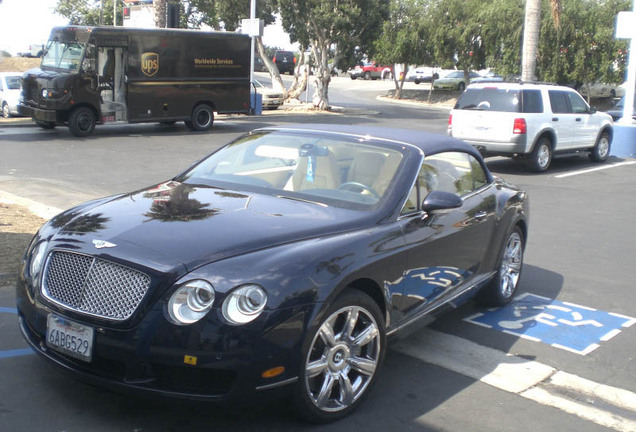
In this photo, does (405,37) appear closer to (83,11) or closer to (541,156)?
(541,156)

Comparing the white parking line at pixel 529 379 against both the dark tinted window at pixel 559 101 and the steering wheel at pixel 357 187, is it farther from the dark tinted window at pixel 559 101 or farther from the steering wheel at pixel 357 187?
the dark tinted window at pixel 559 101

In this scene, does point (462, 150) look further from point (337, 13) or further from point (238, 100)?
point (337, 13)

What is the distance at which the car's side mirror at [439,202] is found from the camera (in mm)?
4754

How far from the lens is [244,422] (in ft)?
12.8

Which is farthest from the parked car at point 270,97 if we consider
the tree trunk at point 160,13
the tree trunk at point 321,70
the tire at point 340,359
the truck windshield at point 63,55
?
the tire at point 340,359

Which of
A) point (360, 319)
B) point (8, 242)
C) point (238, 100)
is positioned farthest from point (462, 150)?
point (238, 100)

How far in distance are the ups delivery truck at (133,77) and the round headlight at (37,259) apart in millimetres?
15491

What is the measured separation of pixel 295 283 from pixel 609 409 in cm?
222

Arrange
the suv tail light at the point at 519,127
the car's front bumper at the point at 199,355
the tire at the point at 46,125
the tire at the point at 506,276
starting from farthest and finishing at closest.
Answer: the tire at the point at 46,125
the suv tail light at the point at 519,127
the tire at the point at 506,276
the car's front bumper at the point at 199,355

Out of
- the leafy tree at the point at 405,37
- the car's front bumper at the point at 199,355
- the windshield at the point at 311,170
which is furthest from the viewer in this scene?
the leafy tree at the point at 405,37

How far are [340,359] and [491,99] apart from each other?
40.5ft

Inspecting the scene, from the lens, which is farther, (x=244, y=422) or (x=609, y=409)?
(x=609, y=409)

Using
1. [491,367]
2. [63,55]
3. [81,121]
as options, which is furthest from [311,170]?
[63,55]

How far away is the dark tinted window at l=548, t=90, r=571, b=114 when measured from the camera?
15.8 meters
